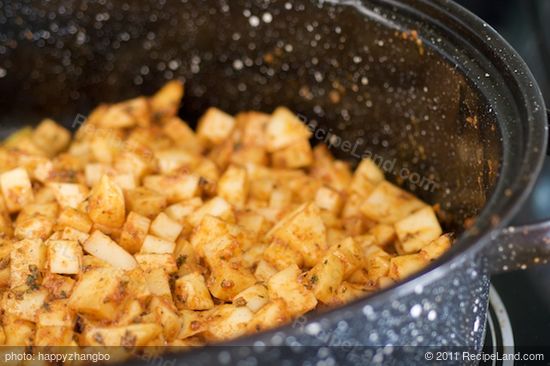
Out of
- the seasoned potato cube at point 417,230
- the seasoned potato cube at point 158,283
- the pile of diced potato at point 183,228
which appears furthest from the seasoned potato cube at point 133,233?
the seasoned potato cube at point 417,230

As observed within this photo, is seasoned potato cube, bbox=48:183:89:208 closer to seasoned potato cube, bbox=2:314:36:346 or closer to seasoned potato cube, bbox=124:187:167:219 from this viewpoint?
seasoned potato cube, bbox=124:187:167:219

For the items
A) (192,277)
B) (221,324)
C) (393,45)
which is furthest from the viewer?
(393,45)

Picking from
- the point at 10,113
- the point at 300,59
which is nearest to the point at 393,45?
the point at 300,59

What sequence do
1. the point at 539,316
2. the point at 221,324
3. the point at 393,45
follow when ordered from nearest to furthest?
1. the point at 221,324
2. the point at 539,316
3. the point at 393,45

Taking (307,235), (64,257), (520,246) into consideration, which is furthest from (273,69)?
(520,246)

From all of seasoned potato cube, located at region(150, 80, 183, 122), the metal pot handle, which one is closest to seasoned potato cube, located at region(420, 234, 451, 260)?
the metal pot handle

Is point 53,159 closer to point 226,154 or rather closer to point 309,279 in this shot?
point 226,154
